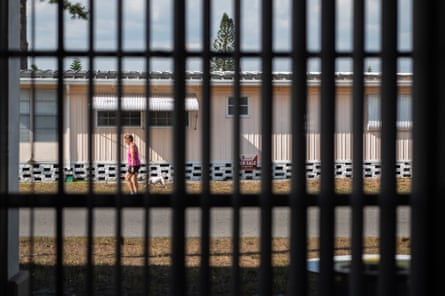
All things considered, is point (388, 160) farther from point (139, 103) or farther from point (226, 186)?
point (139, 103)

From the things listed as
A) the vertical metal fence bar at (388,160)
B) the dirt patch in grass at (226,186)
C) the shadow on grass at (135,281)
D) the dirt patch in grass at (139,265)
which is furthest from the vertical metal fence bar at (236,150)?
the dirt patch in grass at (226,186)

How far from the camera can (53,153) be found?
15.6 metres

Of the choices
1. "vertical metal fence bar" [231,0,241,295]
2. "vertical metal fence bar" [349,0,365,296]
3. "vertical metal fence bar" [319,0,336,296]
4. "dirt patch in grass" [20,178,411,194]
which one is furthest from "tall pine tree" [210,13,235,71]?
"dirt patch in grass" [20,178,411,194]

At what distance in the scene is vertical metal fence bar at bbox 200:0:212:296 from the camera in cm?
294

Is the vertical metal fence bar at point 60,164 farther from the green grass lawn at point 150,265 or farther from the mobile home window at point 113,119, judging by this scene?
the mobile home window at point 113,119

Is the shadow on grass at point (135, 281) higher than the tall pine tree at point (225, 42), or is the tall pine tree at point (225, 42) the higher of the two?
the tall pine tree at point (225, 42)

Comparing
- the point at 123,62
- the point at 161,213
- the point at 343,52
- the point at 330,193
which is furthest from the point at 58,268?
the point at 161,213

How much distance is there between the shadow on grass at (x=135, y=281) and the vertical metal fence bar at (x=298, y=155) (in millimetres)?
3347

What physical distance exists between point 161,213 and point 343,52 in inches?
422

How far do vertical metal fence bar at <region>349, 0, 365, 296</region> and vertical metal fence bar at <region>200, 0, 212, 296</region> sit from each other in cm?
67

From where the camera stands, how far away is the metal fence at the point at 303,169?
2.95m

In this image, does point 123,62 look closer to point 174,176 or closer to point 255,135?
point 174,176

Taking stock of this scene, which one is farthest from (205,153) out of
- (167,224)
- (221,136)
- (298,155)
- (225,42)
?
(221,136)

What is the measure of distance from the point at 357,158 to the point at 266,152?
440 mm
